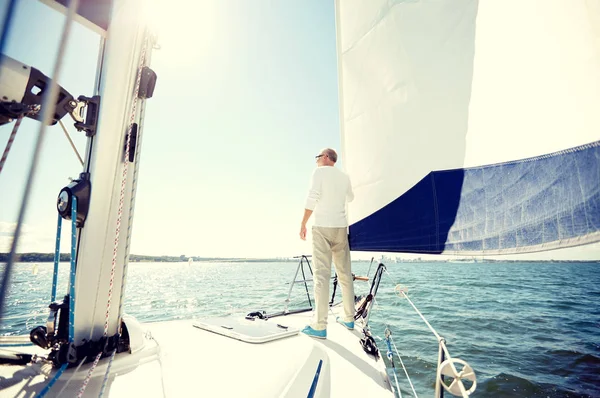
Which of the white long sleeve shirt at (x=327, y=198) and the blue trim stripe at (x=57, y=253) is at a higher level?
the white long sleeve shirt at (x=327, y=198)

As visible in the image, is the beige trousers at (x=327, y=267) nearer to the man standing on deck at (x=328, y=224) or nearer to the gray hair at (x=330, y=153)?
the man standing on deck at (x=328, y=224)

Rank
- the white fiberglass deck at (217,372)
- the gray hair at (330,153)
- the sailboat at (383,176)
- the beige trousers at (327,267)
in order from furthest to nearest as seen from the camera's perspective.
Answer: the gray hair at (330,153), the beige trousers at (327,267), the sailboat at (383,176), the white fiberglass deck at (217,372)

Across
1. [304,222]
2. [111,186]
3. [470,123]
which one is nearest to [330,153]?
[304,222]

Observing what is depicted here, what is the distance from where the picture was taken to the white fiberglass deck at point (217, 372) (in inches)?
42.9

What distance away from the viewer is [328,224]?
2480 mm

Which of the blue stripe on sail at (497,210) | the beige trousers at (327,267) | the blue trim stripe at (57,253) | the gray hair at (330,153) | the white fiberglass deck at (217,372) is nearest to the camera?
the white fiberglass deck at (217,372)

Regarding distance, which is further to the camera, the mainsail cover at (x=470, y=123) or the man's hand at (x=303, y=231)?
the man's hand at (x=303, y=231)

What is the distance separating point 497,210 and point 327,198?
4.15 ft

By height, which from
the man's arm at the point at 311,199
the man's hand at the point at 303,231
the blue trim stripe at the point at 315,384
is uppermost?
the man's arm at the point at 311,199

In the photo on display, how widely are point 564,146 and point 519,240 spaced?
63 cm

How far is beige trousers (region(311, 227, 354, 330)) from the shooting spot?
89.4 inches

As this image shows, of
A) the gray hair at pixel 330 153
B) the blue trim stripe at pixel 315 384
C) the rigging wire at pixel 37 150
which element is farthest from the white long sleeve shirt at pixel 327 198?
the rigging wire at pixel 37 150

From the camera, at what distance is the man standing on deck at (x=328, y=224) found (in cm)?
242

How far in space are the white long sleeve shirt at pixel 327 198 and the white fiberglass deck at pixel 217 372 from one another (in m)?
0.99
